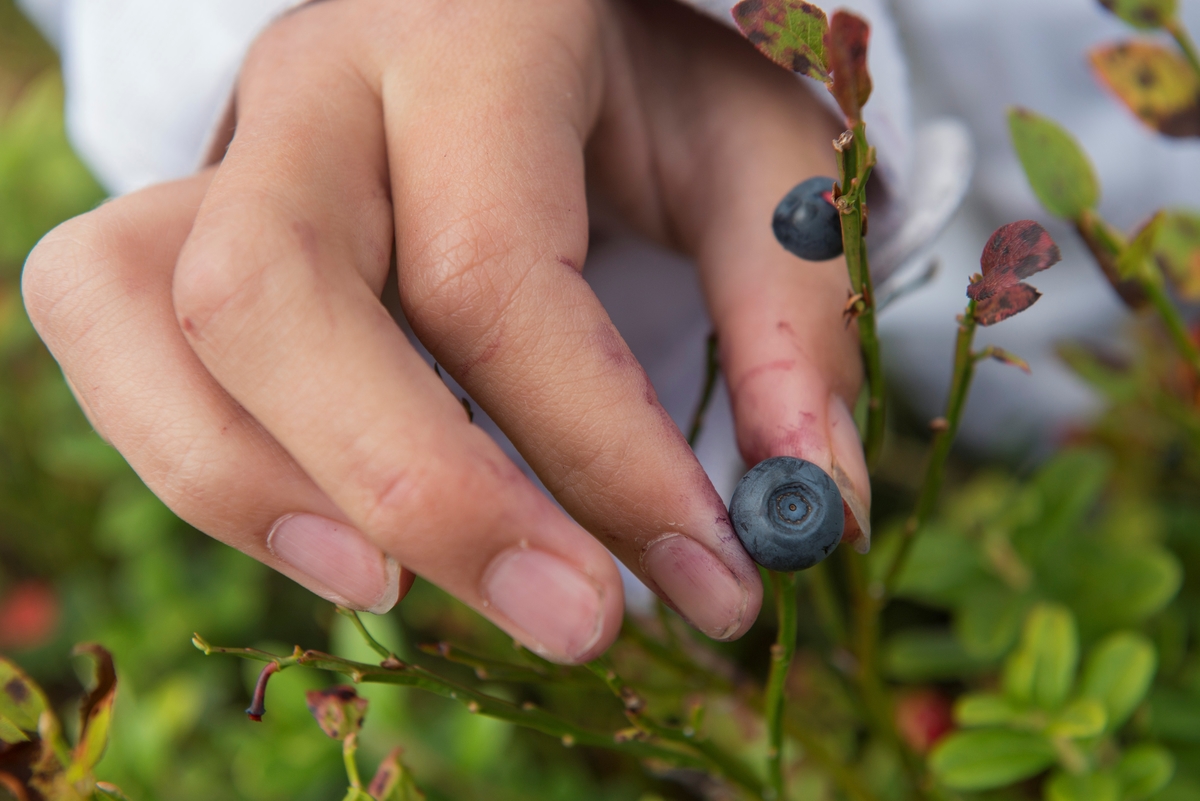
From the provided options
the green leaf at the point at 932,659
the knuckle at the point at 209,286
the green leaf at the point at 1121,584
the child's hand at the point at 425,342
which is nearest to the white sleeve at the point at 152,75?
the child's hand at the point at 425,342

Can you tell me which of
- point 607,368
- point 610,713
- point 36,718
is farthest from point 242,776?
point 607,368

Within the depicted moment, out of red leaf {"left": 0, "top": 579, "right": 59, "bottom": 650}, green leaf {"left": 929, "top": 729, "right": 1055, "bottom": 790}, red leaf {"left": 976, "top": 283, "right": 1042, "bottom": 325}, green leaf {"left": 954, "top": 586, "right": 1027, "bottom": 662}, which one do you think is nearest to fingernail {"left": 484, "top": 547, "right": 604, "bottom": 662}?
red leaf {"left": 976, "top": 283, "right": 1042, "bottom": 325}

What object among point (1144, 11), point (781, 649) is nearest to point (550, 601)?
point (781, 649)

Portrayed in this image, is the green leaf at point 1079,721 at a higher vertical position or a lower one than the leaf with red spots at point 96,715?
lower

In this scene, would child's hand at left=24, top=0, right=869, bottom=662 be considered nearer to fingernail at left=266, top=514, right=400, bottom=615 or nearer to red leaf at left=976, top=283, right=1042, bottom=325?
fingernail at left=266, top=514, right=400, bottom=615

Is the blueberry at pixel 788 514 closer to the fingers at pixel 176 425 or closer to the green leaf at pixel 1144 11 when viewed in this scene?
the fingers at pixel 176 425

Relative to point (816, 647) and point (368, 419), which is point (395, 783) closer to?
point (368, 419)
